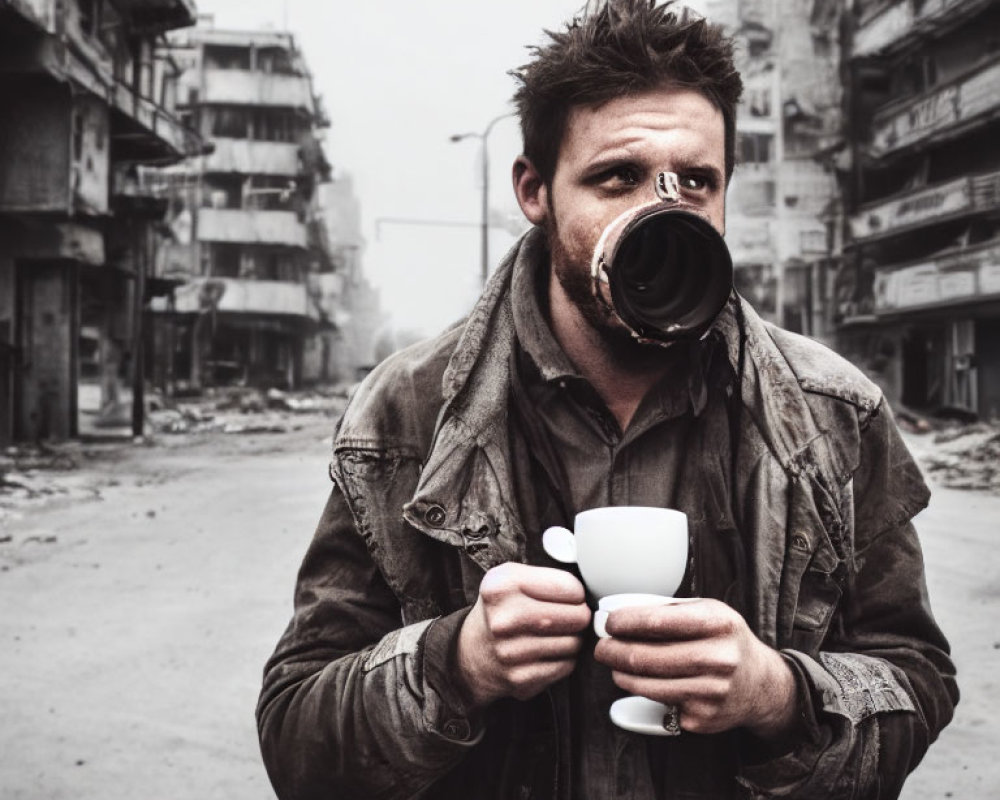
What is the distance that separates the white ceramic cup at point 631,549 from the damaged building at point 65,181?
35.4 feet

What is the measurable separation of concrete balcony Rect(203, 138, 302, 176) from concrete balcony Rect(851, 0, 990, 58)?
1553cm

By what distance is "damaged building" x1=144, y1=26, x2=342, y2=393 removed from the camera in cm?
2489

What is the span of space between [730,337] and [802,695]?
1.67ft

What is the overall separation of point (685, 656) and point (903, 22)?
20619mm

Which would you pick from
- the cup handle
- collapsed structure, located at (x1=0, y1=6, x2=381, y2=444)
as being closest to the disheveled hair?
the cup handle

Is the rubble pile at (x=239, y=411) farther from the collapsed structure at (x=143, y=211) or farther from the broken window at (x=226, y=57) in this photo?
the broken window at (x=226, y=57)

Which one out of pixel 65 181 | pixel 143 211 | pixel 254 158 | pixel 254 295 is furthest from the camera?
pixel 254 295

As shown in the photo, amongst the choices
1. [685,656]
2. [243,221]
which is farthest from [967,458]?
[243,221]

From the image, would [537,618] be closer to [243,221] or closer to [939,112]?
[939,112]

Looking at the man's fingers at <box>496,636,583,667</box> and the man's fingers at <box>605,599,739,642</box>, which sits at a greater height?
the man's fingers at <box>605,599,739,642</box>

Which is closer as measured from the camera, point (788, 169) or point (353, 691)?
point (353, 691)

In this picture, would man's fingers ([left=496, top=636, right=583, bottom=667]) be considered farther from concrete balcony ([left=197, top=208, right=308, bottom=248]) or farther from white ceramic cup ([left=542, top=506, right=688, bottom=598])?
concrete balcony ([left=197, top=208, right=308, bottom=248])

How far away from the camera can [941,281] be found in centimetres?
1761

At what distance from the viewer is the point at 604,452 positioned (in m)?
1.44
